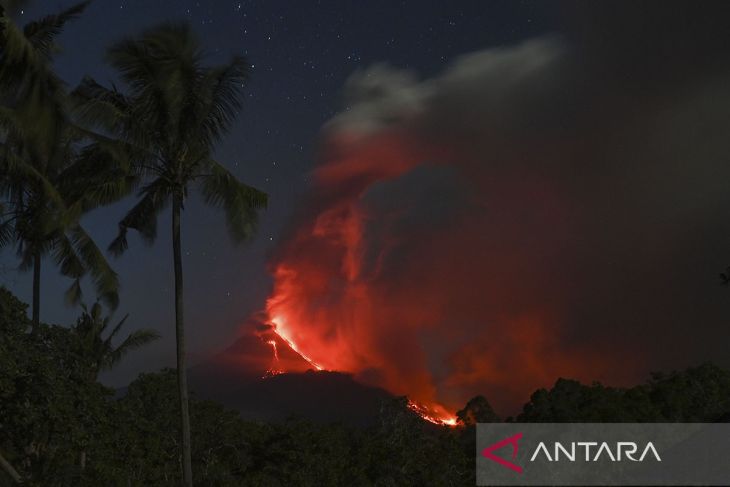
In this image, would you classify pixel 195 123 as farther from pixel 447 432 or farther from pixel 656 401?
pixel 656 401

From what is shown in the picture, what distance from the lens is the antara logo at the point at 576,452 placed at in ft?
81.9

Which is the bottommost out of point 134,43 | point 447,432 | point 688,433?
point 447,432

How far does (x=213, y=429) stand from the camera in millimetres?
25625

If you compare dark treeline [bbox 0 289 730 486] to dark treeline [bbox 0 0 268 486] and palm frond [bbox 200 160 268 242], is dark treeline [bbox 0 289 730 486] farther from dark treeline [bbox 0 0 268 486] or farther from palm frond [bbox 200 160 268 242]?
palm frond [bbox 200 160 268 242]

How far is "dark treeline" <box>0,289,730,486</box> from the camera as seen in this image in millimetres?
15461

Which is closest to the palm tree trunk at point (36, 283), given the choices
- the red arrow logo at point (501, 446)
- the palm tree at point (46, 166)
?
the palm tree at point (46, 166)

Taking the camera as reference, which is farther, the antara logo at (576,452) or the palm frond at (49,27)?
the antara logo at (576,452)

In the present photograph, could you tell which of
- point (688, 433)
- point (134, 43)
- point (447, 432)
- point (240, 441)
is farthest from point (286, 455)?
point (688, 433)

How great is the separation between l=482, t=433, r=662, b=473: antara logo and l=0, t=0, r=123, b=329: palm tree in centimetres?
1371

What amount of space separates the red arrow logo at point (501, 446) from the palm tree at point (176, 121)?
12558mm

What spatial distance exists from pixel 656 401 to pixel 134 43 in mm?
30124

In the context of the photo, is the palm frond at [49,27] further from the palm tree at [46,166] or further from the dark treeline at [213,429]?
the dark treeline at [213,429]

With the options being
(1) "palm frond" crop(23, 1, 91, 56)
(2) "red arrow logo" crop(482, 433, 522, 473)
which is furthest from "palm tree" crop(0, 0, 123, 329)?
(2) "red arrow logo" crop(482, 433, 522, 473)

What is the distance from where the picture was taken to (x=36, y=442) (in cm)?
1609
